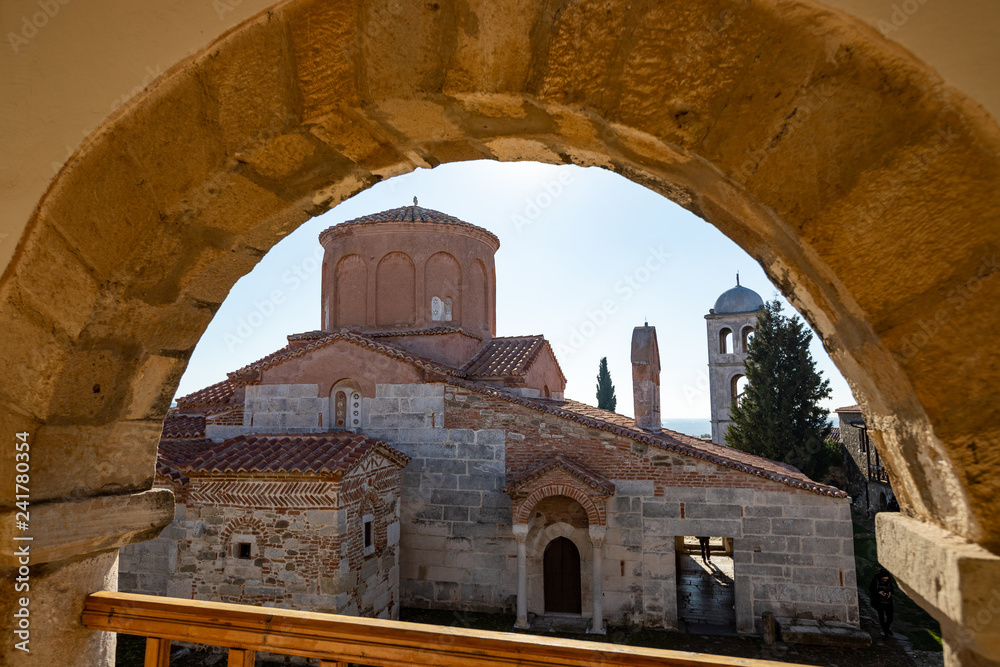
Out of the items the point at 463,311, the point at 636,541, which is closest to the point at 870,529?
the point at 636,541

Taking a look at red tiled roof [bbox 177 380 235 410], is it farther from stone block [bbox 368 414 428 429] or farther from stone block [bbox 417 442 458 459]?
stone block [bbox 417 442 458 459]

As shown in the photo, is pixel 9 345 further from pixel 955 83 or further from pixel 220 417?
pixel 220 417

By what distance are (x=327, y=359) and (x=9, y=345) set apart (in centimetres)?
929

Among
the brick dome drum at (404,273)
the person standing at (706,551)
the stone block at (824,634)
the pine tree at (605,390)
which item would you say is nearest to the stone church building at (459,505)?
the stone block at (824,634)

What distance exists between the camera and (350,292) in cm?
1299

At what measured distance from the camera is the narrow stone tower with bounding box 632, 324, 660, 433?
1090 centimetres

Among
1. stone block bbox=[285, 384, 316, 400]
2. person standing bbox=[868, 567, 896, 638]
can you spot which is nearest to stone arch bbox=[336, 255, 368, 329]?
stone block bbox=[285, 384, 316, 400]

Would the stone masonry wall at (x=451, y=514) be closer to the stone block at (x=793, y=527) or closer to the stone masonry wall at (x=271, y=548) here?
the stone masonry wall at (x=271, y=548)

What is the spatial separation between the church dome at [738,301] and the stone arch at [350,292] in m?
15.9

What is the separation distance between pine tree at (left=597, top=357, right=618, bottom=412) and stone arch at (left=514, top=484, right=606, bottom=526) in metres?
Answer: 20.4

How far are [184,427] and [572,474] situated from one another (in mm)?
7386

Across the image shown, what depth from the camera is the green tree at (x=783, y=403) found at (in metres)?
17.2

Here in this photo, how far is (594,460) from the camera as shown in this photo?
29.3 feet

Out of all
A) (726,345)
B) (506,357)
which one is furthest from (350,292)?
(726,345)
